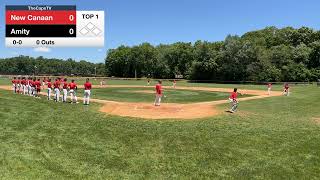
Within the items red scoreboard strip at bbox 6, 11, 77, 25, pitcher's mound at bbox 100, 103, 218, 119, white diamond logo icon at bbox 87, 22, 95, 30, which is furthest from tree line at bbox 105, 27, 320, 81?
red scoreboard strip at bbox 6, 11, 77, 25

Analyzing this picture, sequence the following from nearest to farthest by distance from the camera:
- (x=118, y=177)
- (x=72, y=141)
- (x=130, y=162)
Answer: (x=118, y=177), (x=130, y=162), (x=72, y=141)

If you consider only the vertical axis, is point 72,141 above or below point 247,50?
below

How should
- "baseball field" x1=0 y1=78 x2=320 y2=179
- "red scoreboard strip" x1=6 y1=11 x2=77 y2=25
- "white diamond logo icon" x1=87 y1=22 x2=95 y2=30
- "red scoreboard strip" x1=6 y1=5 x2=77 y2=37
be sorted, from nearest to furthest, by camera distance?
Result: "baseball field" x1=0 y1=78 x2=320 y2=179 < "red scoreboard strip" x1=6 y1=5 x2=77 y2=37 < "red scoreboard strip" x1=6 y1=11 x2=77 y2=25 < "white diamond logo icon" x1=87 y1=22 x2=95 y2=30

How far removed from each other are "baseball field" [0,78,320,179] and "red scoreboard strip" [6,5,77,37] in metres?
6.00

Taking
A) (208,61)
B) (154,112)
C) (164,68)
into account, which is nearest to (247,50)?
(208,61)

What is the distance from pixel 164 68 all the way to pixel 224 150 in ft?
389

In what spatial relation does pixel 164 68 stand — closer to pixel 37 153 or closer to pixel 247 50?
pixel 247 50

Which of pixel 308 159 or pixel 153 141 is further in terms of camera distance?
pixel 153 141

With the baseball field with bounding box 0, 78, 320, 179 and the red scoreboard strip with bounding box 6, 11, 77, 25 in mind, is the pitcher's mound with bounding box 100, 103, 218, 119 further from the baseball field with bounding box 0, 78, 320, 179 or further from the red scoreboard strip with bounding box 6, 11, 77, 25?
the red scoreboard strip with bounding box 6, 11, 77, 25

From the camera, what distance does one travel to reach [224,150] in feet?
56.8

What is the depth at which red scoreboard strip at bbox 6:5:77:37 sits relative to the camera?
2920cm
